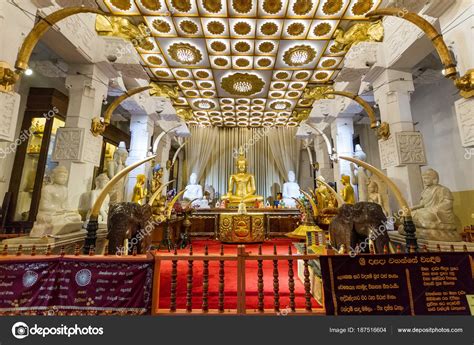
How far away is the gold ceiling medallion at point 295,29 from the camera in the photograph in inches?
157

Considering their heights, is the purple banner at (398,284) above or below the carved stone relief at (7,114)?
below

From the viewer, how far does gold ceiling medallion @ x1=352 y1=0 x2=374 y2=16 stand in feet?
11.4

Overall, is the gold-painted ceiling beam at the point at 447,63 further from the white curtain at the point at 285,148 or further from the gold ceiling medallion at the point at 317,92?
the white curtain at the point at 285,148

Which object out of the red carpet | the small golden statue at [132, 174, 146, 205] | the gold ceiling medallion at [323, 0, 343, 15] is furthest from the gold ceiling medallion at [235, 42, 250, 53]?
the red carpet

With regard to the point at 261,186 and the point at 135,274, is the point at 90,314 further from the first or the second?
the point at 261,186

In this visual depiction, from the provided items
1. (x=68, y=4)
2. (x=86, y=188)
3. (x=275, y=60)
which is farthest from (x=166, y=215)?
(x=275, y=60)

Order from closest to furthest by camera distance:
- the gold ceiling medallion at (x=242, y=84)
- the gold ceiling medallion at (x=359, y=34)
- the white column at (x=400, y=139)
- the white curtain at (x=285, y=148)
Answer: the white column at (x=400, y=139)
the gold ceiling medallion at (x=359, y=34)
the gold ceiling medallion at (x=242, y=84)
the white curtain at (x=285, y=148)

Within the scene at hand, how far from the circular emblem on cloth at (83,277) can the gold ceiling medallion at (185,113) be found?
247 inches

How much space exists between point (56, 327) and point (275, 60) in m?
5.32

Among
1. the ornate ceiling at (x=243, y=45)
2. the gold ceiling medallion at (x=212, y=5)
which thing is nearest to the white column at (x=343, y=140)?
the ornate ceiling at (x=243, y=45)

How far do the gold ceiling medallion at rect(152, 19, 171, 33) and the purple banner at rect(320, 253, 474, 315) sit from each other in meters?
4.50

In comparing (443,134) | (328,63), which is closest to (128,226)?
(328,63)

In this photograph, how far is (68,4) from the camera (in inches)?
110

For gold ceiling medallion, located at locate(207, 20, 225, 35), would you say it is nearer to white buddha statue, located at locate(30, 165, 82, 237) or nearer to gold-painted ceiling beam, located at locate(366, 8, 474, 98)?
gold-painted ceiling beam, located at locate(366, 8, 474, 98)
